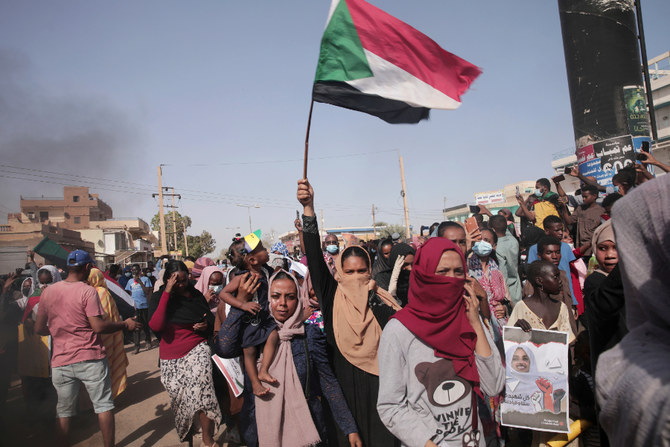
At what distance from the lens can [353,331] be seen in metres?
3.06

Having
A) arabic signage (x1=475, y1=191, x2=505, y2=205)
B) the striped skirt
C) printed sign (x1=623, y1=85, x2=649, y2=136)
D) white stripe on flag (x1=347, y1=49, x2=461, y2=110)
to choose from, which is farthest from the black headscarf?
arabic signage (x1=475, y1=191, x2=505, y2=205)

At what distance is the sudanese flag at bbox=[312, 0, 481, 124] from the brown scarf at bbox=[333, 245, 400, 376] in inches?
61.3

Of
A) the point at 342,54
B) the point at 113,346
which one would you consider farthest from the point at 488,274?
the point at 113,346

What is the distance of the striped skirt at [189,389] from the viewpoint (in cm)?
441

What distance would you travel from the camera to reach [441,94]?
375cm

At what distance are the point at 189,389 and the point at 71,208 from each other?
64.6 metres

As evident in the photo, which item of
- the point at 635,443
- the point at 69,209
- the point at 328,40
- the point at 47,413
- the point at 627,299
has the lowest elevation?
the point at 47,413

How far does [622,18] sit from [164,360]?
355 inches

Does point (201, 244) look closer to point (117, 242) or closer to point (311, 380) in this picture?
point (117, 242)

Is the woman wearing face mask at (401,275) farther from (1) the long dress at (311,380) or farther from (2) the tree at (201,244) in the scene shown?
(2) the tree at (201,244)

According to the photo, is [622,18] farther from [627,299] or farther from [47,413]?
[47,413]

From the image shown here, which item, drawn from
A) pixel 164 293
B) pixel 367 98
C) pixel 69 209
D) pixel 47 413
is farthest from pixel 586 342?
pixel 69 209

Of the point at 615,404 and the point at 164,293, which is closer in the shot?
the point at 615,404

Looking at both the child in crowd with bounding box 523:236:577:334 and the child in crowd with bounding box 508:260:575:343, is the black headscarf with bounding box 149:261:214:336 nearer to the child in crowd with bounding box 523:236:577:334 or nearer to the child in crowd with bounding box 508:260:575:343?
the child in crowd with bounding box 508:260:575:343
